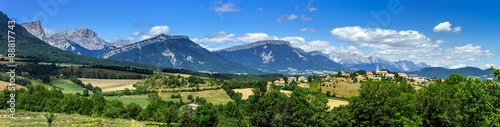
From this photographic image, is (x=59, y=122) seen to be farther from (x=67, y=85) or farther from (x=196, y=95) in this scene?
(x=67, y=85)

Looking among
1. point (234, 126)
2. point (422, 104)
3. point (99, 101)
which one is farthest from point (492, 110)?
point (99, 101)

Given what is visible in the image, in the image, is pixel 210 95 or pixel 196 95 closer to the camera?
pixel 196 95

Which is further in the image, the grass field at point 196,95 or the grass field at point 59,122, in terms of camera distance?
the grass field at point 196,95

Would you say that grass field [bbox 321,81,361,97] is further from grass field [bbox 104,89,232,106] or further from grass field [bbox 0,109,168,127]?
grass field [bbox 0,109,168,127]

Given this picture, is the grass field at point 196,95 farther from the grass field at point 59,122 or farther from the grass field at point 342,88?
the grass field at point 59,122

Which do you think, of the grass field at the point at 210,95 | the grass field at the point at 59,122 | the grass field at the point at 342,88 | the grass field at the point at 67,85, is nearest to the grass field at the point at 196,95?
the grass field at the point at 210,95

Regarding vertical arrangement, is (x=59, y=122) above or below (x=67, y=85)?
below

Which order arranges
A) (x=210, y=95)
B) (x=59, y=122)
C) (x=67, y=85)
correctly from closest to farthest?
1. (x=59, y=122)
2. (x=210, y=95)
3. (x=67, y=85)

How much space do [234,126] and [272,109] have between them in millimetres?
13778

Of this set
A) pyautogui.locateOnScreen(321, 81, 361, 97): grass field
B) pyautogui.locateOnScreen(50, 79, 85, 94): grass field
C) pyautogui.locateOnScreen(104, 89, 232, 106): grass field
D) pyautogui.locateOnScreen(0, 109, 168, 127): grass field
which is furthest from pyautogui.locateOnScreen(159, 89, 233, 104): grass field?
pyautogui.locateOnScreen(0, 109, 168, 127): grass field

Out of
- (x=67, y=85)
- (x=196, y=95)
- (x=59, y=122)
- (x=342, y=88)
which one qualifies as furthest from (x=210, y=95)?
(x=59, y=122)

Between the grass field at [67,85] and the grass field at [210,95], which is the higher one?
the grass field at [67,85]

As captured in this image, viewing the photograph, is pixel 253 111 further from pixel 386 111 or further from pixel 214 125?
pixel 386 111

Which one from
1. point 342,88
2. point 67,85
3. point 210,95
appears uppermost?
point 67,85
